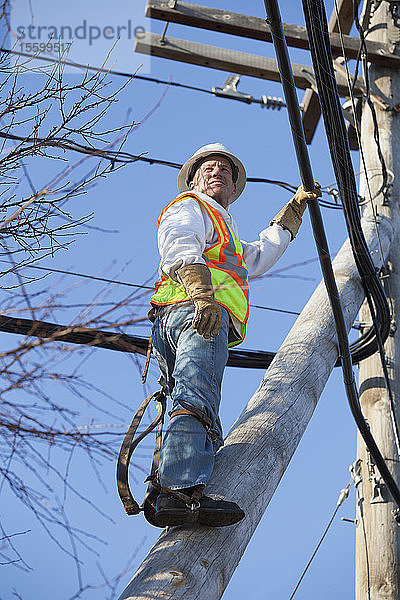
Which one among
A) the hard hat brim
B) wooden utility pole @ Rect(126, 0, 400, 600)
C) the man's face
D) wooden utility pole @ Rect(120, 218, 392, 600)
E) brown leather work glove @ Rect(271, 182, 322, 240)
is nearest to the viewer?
wooden utility pole @ Rect(120, 218, 392, 600)

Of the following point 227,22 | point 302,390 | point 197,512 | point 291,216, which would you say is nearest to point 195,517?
point 197,512

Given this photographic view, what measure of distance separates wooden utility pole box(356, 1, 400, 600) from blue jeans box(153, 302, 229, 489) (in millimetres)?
1634

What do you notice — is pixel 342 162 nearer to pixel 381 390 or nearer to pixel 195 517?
pixel 381 390

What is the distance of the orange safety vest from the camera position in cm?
276

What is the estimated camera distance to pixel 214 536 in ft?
7.36

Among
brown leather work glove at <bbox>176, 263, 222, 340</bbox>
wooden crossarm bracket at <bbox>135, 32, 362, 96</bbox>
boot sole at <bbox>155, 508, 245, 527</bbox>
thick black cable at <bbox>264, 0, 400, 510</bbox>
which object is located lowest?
boot sole at <bbox>155, 508, 245, 527</bbox>

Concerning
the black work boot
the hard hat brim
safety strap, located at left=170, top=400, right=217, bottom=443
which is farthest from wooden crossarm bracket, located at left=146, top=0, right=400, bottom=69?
the black work boot

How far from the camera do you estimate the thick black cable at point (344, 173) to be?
2.96 metres

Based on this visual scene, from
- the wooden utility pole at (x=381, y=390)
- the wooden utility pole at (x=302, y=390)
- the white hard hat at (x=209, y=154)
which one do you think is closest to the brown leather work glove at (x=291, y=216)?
the white hard hat at (x=209, y=154)

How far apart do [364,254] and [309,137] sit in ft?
8.47

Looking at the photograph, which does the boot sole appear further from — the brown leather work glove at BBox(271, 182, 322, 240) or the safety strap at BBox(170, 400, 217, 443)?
the brown leather work glove at BBox(271, 182, 322, 240)

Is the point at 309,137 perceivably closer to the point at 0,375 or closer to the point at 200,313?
the point at 200,313

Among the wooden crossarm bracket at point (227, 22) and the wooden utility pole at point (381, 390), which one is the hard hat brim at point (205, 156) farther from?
the wooden crossarm bracket at point (227, 22)

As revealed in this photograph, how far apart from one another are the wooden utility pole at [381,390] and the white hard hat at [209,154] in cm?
140
